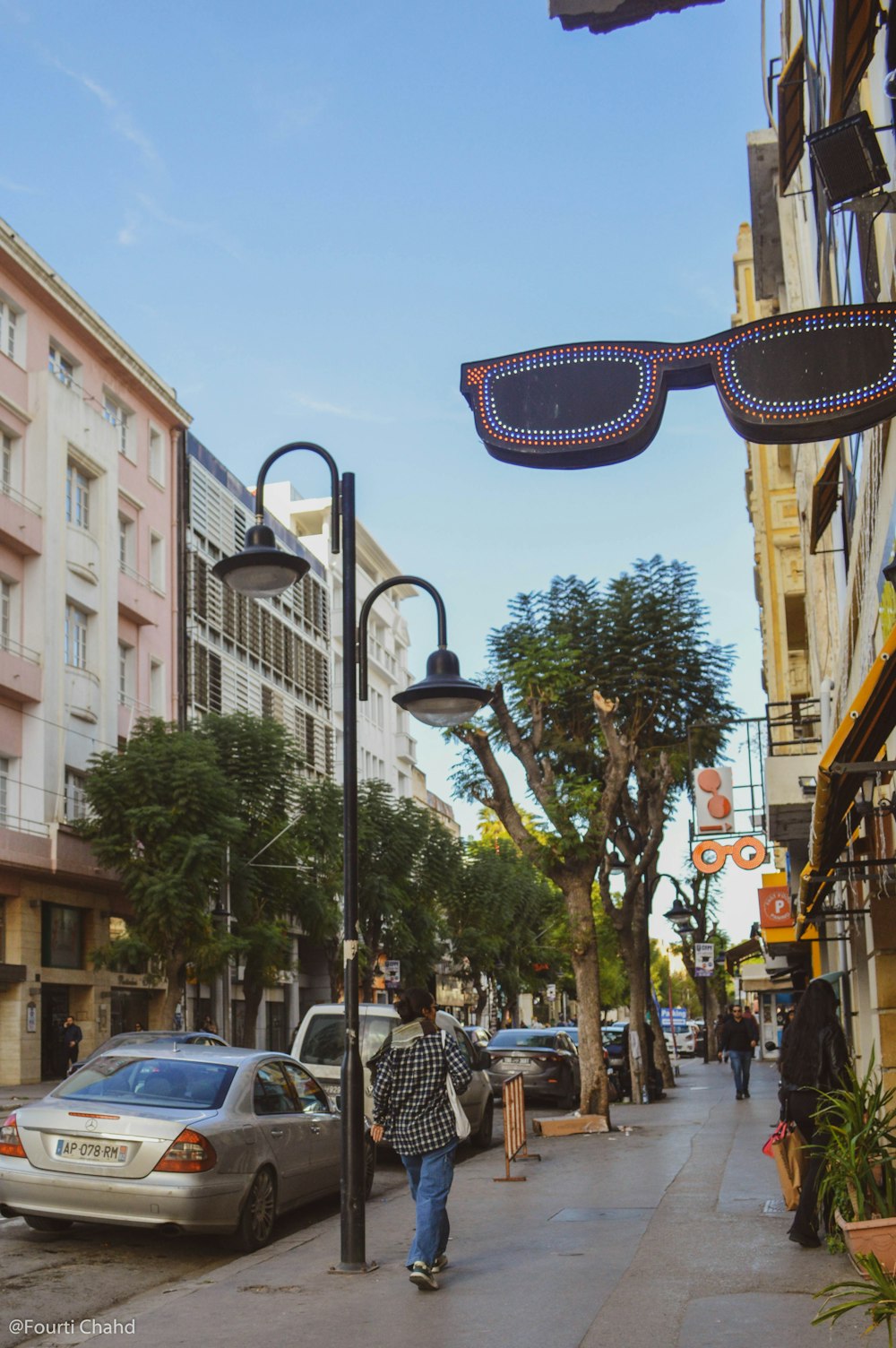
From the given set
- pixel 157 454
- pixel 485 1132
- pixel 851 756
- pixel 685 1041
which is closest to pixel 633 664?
pixel 485 1132

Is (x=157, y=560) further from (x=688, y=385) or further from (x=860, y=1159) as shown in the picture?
(x=688, y=385)

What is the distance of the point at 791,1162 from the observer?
1046cm

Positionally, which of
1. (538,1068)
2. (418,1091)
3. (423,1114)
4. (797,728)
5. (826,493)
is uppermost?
(826,493)

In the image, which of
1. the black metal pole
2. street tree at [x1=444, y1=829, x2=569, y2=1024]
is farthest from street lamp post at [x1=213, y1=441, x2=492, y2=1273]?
street tree at [x1=444, y1=829, x2=569, y2=1024]

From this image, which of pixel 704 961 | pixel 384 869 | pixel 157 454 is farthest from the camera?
pixel 384 869

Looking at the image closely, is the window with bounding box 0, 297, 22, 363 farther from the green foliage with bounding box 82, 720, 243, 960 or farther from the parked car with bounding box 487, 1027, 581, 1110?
the parked car with bounding box 487, 1027, 581, 1110

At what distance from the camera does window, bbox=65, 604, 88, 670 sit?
3884 cm

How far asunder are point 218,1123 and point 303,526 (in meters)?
61.0

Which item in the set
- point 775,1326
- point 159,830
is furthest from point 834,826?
point 159,830

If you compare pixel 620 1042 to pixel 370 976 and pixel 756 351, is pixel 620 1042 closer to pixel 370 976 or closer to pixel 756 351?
pixel 370 976

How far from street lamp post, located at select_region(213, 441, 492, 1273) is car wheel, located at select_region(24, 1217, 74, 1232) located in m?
2.45

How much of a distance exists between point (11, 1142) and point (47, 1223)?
2.62 ft

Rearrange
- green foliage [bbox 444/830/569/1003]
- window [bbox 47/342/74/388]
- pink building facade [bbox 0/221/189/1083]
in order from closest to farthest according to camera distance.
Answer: pink building facade [bbox 0/221/189/1083] < window [bbox 47/342/74/388] < green foliage [bbox 444/830/569/1003]

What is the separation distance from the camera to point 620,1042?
123 feet
